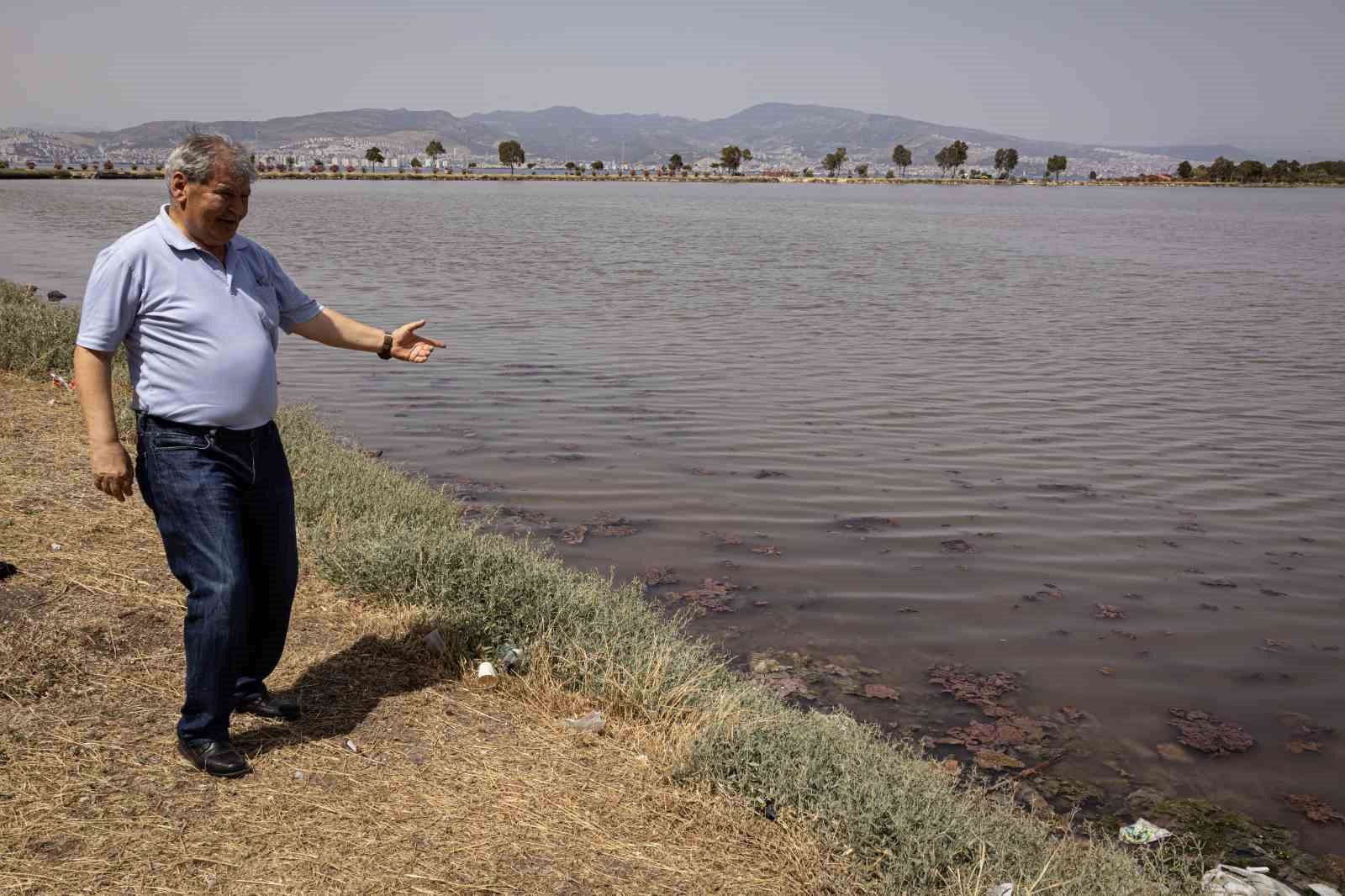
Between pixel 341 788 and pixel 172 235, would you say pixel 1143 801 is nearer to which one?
pixel 341 788

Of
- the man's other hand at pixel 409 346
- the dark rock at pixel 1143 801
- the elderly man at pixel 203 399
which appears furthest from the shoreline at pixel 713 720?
the elderly man at pixel 203 399

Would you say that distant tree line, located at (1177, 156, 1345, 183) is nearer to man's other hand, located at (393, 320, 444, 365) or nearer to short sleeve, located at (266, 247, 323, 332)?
man's other hand, located at (393, 320, 444, 365)

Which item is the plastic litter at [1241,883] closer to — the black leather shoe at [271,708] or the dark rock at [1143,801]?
the dark rock at [1143,801]

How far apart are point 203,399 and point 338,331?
2.69 ft

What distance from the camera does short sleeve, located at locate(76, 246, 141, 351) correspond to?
145 inches

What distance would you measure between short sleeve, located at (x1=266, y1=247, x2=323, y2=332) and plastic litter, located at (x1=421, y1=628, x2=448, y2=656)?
5.71 ft

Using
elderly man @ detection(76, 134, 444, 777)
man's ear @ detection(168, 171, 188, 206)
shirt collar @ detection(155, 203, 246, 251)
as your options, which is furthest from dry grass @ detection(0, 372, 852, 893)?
man's ear @ detection(168, 171, 188, 206)

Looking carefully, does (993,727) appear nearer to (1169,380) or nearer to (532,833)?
(532,833)

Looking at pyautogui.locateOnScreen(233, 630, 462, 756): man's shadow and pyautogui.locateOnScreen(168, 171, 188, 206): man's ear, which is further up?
pyautogui.locateOnScreen(168, 171, 188, 206): man's ear

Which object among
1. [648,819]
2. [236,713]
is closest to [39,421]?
[236,713]

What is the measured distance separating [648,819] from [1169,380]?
41.5ft

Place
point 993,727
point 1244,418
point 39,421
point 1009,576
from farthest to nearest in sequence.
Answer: point 1244,418, point 39,421, point 1009,576, point 993,727

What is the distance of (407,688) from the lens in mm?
5035

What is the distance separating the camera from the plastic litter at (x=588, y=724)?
15.6ft
